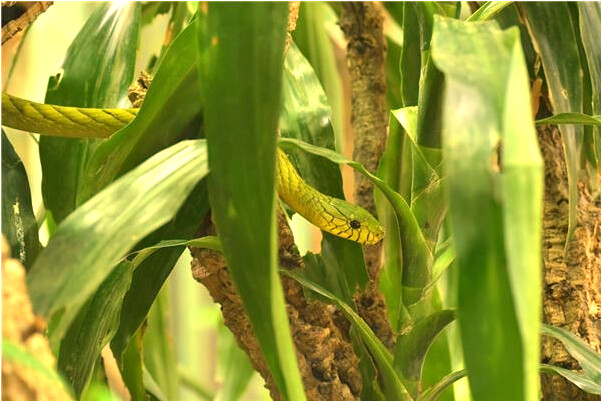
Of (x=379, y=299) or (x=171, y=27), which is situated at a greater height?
(x=171, y=27)

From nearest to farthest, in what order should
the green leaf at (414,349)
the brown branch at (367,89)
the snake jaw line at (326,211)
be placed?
1. the green leaf at (414,349)
2. the snake jaw line at (326,211)
3. the brown branch at (367,89)

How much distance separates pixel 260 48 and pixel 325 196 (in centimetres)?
46

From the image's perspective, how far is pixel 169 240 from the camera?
0.65 metres

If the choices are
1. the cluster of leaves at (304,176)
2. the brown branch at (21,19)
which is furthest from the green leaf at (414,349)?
the brown branch at (21,19)

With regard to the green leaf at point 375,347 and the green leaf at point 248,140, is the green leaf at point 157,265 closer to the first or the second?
the green leaf at point 375,347

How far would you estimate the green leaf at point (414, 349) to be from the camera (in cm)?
70

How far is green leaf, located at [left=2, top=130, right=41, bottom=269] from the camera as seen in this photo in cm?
67

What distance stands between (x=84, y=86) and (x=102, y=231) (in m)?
0.47

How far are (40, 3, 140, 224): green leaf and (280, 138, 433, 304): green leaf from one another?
27 centimetres

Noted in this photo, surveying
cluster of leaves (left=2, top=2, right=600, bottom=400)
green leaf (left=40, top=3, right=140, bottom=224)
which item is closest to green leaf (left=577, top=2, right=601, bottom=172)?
cluster of leaves (left=2, top=2, right=600, bottom=400)

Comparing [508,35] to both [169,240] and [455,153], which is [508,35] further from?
[169,240]

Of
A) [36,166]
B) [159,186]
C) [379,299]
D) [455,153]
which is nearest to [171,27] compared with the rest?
[379,299]

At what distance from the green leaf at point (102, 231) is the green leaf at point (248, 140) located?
0.14 ft

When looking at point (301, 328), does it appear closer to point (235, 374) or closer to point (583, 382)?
point (583, 382)
